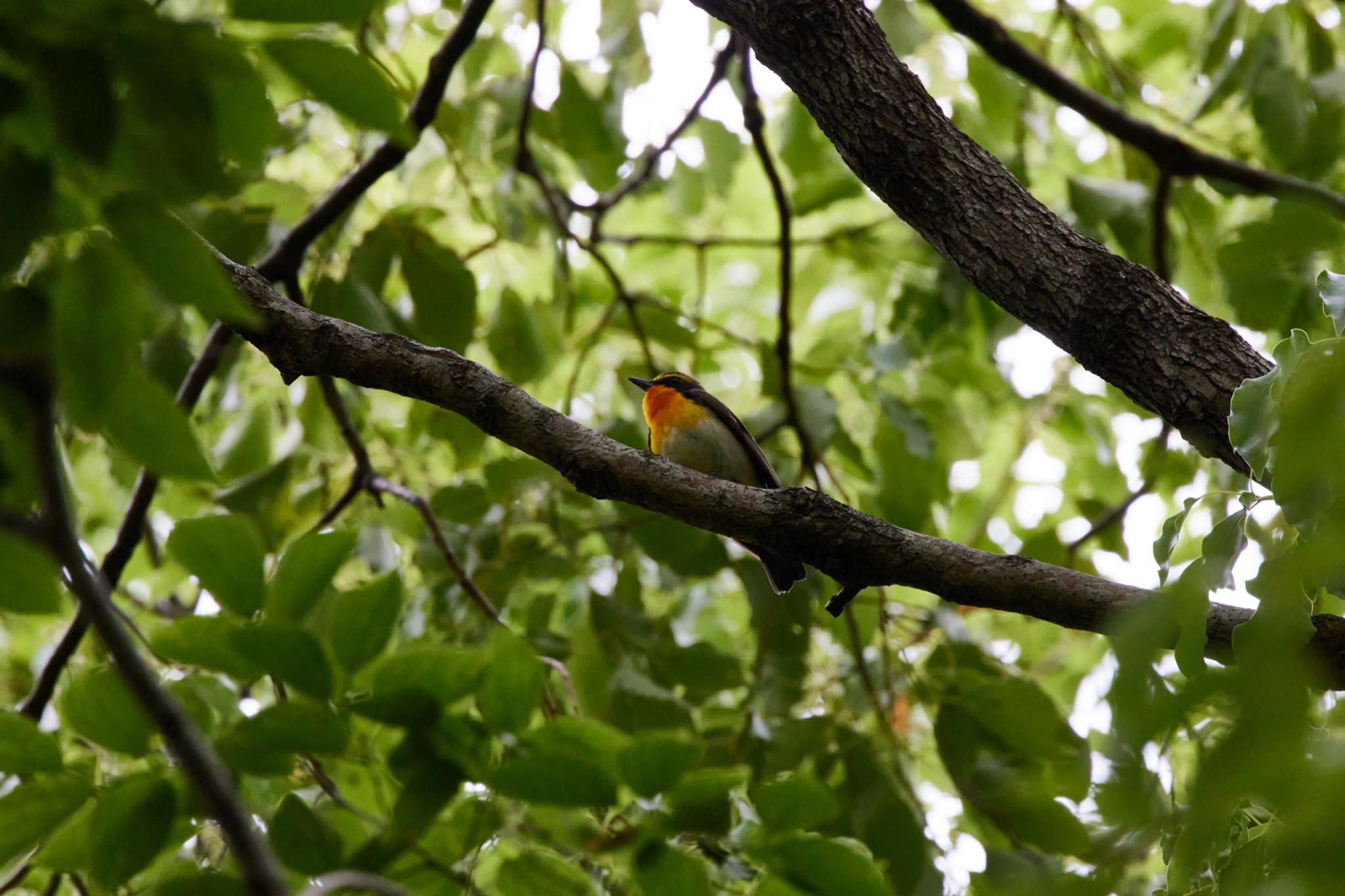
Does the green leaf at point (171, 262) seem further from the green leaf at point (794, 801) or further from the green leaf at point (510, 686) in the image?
the green leaf at point (794, 801)

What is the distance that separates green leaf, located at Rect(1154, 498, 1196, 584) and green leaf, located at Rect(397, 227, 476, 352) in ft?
8.32

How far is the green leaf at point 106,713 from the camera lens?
4.99 feet

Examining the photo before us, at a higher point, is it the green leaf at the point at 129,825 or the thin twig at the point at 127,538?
the thin twig at the point at 127,538

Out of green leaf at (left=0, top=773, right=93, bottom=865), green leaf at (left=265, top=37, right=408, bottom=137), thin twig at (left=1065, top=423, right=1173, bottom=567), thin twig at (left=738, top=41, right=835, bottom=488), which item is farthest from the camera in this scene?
thin twig at (left=1065, top=423, right=1173, bottom=567)

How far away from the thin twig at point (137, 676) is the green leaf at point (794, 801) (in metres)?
0.77

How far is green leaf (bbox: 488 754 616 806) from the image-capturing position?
137cm

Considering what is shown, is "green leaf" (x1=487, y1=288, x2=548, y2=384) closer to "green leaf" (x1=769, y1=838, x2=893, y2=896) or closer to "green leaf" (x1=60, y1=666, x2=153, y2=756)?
"green leaf" (x1=60, y1=666, x2=153, y2=756)

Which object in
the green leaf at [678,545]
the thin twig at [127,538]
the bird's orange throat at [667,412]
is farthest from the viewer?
the bird's orange throat at [667,412]

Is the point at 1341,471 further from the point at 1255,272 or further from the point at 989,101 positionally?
the point at 989,101

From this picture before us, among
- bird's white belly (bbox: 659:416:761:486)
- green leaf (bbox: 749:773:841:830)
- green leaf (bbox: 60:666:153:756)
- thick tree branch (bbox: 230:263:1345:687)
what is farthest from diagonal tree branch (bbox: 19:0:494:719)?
green leaf (bbox: 749:773:841:830)

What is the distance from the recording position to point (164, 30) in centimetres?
109

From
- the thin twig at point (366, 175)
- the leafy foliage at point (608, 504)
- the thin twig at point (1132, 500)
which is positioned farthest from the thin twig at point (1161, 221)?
the thin twig at point (366, 175)

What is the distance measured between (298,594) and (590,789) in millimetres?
523

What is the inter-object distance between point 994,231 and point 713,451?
114 inches
